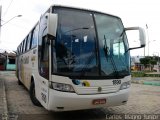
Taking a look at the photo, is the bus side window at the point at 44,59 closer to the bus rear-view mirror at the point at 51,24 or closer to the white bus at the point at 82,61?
the white bus at the point at 82,61

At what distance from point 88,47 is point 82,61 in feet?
1.39

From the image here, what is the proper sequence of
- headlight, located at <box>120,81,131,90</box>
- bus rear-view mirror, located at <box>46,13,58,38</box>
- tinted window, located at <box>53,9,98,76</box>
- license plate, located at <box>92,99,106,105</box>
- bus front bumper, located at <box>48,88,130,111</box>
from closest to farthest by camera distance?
1. bus rear-view mirror, located at <box>46,13,58,38</box>
2. bus front bumper, located at <box>48,88,130,111</box>
3. tinted window, located at <box>53,9,98,76</box>
4. license plate, located at <box>92,99,106,105</box>
5. headlight, located at <box>120,81,131,90</box>

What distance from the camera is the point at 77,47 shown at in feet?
22.2

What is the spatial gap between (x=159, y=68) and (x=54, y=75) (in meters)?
53.3

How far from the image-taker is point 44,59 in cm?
715

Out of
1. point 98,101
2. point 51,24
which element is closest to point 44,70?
point 51,24

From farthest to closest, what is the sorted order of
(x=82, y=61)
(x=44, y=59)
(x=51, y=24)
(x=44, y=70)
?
1. (x=44, y=59)
2. (x=44, y=70)
3. (x=82, y=61)
4. (x=51, y=24)

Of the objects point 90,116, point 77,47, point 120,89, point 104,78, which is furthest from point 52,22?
point 90,116

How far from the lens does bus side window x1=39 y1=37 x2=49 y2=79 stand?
22.3ft

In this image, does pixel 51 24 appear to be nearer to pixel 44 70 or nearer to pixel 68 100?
pixel 44 70

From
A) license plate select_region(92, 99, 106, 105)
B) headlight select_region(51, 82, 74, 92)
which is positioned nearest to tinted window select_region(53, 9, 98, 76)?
headlight select_region(51, 82, 74, 92)

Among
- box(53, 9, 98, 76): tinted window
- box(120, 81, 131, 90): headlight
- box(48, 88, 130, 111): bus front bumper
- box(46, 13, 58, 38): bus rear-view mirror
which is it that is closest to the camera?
box(46, 13, 58, 38): bus rear-view mirror

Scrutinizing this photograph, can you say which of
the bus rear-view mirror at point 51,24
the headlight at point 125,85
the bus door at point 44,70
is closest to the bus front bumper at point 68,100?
the bus door at point 44,70

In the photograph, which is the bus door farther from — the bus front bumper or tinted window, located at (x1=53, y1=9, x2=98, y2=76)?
tinted window, located at (x1=53, y1=9, x2=98, y2=76)
